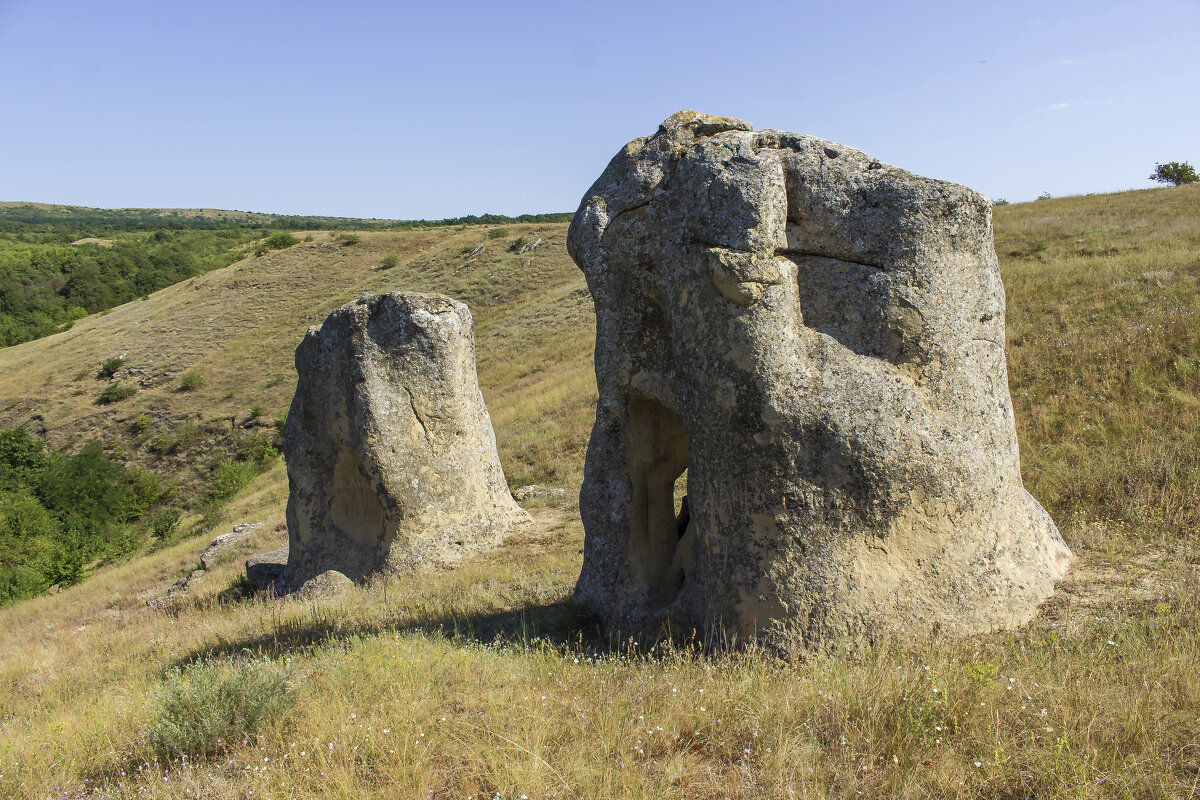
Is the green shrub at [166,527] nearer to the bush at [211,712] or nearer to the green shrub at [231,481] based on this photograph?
the green shrub at [231,481]

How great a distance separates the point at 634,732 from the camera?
331cm

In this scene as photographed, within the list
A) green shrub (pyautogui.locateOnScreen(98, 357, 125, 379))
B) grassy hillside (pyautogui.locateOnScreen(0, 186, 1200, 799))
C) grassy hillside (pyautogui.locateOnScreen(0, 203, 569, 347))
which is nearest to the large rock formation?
grassy hillside (pyautogui.locateOnScreen(0, 186, 1200, 799))

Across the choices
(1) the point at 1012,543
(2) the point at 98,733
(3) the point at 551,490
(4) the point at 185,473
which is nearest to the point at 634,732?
(1) the point at 1012,543

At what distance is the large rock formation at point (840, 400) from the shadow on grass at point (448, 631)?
1.12 metres

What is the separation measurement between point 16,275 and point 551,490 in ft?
239

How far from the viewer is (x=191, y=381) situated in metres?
34.6

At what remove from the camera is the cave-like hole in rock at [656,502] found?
557 cm

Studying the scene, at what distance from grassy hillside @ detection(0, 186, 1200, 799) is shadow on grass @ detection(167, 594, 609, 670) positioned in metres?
0.04

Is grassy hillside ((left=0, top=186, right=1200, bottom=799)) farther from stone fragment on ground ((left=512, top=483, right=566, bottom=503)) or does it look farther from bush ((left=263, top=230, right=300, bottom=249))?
bush ((left=263, top=230, right=300, bottom=249))

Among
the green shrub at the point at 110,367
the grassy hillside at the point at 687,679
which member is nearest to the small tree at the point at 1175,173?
the grassy hillside at the point at 687,679

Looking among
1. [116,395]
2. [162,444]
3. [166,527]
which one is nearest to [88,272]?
[116,395]

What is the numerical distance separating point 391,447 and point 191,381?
3131 centimetres

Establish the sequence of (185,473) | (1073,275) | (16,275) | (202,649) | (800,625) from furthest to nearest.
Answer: (16,275) < (185,473) < (1073,275) < (202,649) < (800,625)

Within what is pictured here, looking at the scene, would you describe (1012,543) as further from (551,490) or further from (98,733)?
(551,490)
